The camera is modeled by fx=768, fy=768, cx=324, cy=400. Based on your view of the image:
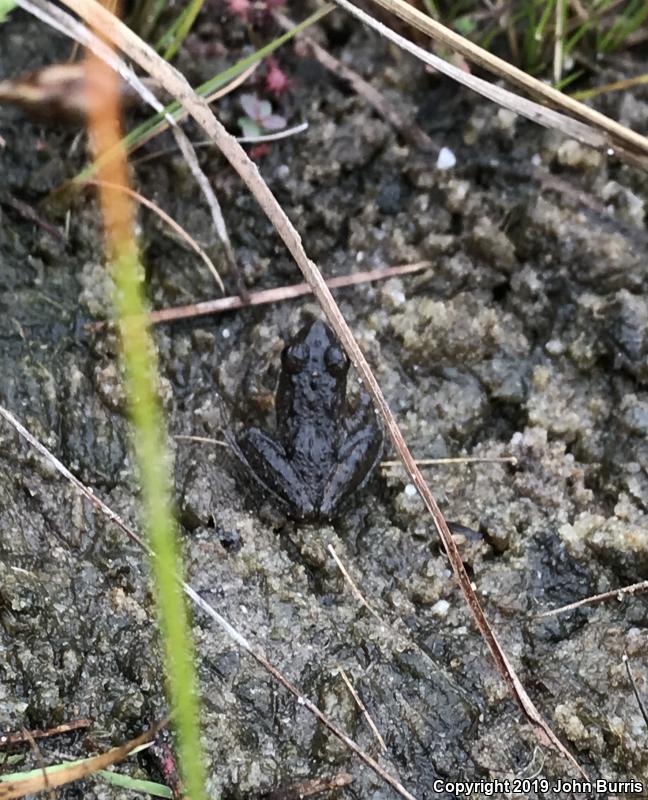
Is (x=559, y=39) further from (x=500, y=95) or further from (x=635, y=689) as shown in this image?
(x=635, y=689)

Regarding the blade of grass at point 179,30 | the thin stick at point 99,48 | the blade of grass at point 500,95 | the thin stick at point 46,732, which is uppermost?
the blade of grass at point 179,30

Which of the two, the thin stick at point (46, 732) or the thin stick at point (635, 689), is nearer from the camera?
the thin stick at point (46, 732)

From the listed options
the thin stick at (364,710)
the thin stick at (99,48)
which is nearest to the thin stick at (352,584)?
the thin stick at (364,710)

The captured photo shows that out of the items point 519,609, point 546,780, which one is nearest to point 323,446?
point 519,609

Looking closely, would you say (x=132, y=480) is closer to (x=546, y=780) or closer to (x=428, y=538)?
(x=428, y=538)

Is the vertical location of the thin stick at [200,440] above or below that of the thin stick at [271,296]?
below

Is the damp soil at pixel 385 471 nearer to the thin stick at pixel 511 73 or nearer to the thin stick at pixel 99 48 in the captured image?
the thin stick at pixel 99 48

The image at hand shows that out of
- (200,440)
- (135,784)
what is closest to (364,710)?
(135,784)
